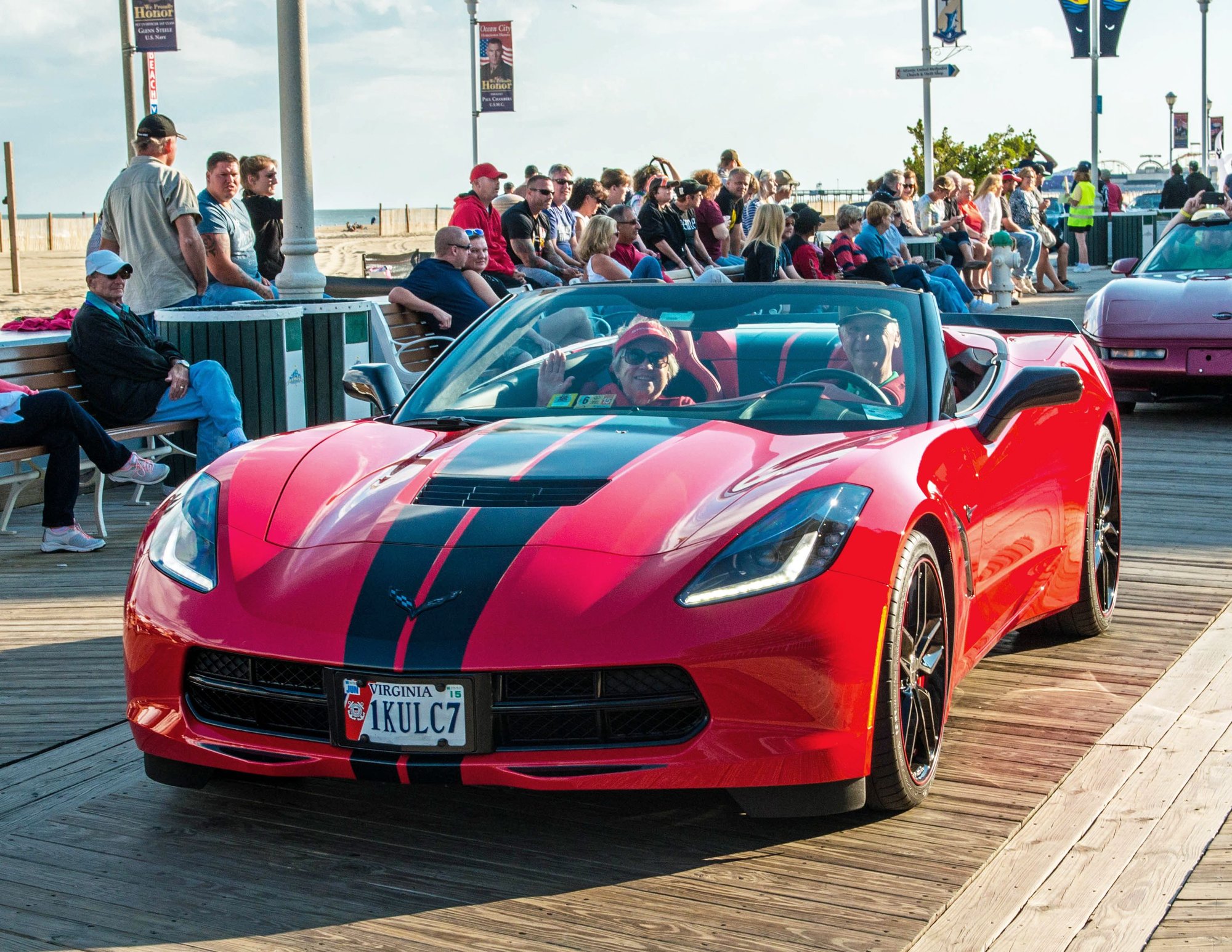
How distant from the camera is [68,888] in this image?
11.2 feet

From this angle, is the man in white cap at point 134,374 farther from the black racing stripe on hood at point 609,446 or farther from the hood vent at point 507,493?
the hood vent at point 507,493

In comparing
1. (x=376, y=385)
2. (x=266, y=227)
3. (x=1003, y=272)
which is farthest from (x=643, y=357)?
(x=1003, y=272)

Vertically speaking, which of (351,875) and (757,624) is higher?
(757,624)

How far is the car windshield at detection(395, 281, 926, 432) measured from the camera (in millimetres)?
Result: 4480

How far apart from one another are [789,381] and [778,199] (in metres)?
15.5

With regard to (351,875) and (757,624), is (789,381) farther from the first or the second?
(351,875)

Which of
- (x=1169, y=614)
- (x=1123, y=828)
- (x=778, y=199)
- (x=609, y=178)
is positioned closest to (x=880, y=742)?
(x=1123, y=828)

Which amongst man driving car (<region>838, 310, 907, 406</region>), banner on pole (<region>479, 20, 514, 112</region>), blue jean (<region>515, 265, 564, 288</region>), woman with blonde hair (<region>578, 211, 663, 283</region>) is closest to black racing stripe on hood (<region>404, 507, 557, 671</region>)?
man driving car (<region>838, 310, 907, 406</region>)

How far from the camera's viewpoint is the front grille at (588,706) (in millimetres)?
3348

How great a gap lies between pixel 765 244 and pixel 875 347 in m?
8.39

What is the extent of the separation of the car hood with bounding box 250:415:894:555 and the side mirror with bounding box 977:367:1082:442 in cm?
50

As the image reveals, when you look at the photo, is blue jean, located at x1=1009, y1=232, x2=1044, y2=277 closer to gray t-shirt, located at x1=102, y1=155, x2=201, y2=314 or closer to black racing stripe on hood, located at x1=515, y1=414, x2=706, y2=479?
gray t-shirt, located at x1=102, y1=155, x2=201, y2=314

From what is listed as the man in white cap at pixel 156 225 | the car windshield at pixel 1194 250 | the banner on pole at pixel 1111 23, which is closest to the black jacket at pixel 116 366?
the man in white cap at pixel 156 225

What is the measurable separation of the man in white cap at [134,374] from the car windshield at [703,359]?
3.32m
